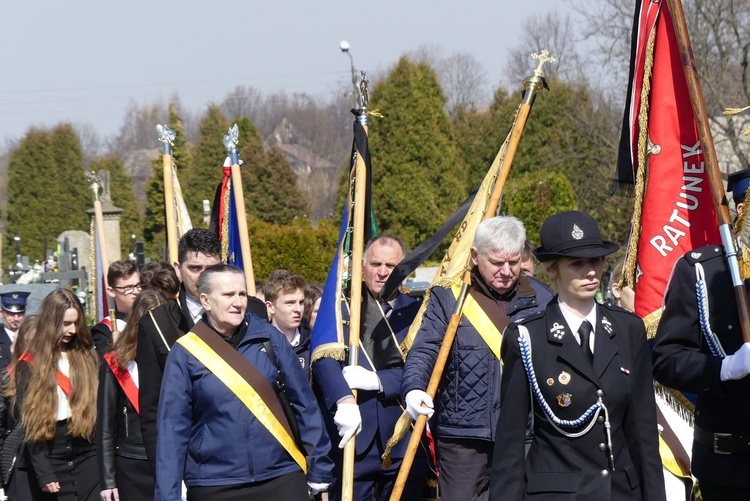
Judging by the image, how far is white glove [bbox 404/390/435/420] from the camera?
5406 millimetres

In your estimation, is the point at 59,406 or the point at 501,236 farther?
the point at 59,406

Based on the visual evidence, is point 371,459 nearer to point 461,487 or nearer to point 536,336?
point 461,487

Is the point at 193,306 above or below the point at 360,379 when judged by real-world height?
above

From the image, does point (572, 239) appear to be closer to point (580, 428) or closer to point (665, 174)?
point (580, 428)

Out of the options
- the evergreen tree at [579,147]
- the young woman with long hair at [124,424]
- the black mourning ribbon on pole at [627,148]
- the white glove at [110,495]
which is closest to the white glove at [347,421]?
the young woman with long hair at [124,424]

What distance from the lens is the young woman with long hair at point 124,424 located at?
6.63m

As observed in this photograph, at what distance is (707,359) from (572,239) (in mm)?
818

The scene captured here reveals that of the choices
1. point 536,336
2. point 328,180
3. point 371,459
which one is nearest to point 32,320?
point 371,459

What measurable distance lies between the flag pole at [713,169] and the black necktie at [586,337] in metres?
0.69

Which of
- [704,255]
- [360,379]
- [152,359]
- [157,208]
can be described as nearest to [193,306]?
[152,359]

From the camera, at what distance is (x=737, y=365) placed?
14.1 ft

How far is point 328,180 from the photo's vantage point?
71125 mm

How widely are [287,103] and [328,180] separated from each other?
30.0 metres

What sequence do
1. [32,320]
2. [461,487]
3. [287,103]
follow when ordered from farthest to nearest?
1. [287,103]
2. [32,320]
3. [461,487]
